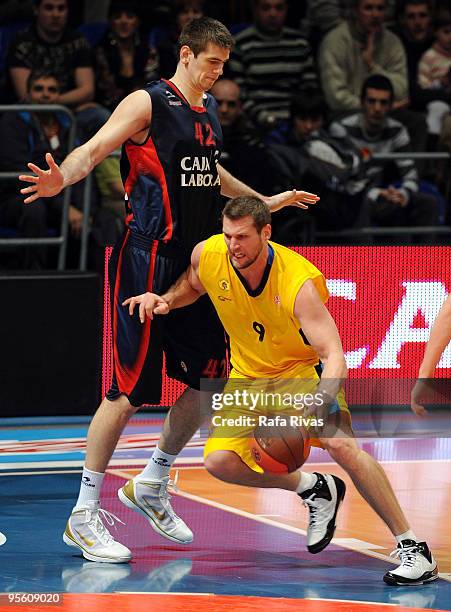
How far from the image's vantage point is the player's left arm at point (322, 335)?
5.54 m

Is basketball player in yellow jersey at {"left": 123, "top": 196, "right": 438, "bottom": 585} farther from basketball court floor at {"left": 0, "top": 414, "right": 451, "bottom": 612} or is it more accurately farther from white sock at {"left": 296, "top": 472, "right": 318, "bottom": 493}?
basketball court floor at {"left": 0, "top": 414, "right": 451, "bottom": 612}

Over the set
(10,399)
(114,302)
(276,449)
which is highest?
(114,302)

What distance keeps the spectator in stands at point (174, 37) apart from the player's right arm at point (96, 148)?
6172 mm

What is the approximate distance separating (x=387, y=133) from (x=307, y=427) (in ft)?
23.1

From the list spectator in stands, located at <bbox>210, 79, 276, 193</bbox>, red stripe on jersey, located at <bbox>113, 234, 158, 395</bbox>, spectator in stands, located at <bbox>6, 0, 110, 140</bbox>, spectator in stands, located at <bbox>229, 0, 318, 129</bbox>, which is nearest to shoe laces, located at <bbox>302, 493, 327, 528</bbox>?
red stripe on jersey, located at <bbox>113, 234, 158, 395</bbox>

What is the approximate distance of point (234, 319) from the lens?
6137mm

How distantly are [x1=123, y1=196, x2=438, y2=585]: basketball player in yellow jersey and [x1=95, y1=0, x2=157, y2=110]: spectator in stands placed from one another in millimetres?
5987

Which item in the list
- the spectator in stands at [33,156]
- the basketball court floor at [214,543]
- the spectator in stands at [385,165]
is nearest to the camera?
the basketball court floor at [214,543]

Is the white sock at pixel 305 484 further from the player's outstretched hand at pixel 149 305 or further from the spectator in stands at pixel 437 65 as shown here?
the spectator in stands at pixel 437 65

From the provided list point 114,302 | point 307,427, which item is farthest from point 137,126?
point 307,427

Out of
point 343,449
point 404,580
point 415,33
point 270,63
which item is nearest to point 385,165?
point 270,63

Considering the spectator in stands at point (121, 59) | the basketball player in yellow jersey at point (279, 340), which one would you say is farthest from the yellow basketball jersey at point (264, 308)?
the spectator in stands at point (121, 59)

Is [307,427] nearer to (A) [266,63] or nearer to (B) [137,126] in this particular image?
(B) [137,126]

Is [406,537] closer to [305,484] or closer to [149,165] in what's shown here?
[305,484]
